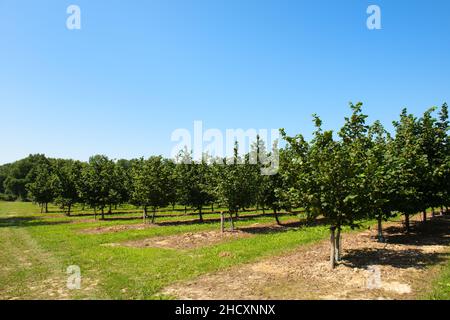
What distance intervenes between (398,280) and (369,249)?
6.64 metres

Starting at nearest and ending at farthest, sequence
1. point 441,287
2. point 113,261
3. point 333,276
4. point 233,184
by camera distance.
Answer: point 441,287 → point 333,276 → point 113,261 → point 233,184

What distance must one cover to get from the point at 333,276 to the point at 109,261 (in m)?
13.1

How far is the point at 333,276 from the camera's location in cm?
1514

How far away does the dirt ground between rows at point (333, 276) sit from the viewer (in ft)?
42.7

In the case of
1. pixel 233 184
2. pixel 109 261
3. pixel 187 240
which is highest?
pixel 233 184

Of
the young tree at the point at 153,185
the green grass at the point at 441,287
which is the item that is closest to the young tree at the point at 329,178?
the green grass at the point at 441,287

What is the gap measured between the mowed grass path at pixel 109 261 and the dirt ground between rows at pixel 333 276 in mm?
1624

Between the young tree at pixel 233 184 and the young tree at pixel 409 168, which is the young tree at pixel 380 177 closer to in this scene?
the young tree at pixel 409 168

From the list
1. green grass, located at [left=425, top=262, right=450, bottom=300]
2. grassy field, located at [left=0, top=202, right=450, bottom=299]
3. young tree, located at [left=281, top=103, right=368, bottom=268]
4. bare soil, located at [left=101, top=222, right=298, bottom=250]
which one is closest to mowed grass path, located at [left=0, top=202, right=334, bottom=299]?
grassy field, located at [left=0, top=202, right=450, bottom=299]

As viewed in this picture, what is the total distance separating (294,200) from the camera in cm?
1698

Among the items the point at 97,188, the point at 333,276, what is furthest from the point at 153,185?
the point at 333,276

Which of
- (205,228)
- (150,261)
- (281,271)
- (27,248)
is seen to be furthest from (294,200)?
(27,248)

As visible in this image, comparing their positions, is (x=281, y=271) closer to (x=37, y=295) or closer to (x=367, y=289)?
(x=367, y=289)

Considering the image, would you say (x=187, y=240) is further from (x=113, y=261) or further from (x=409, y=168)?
(x=409, y=168)
